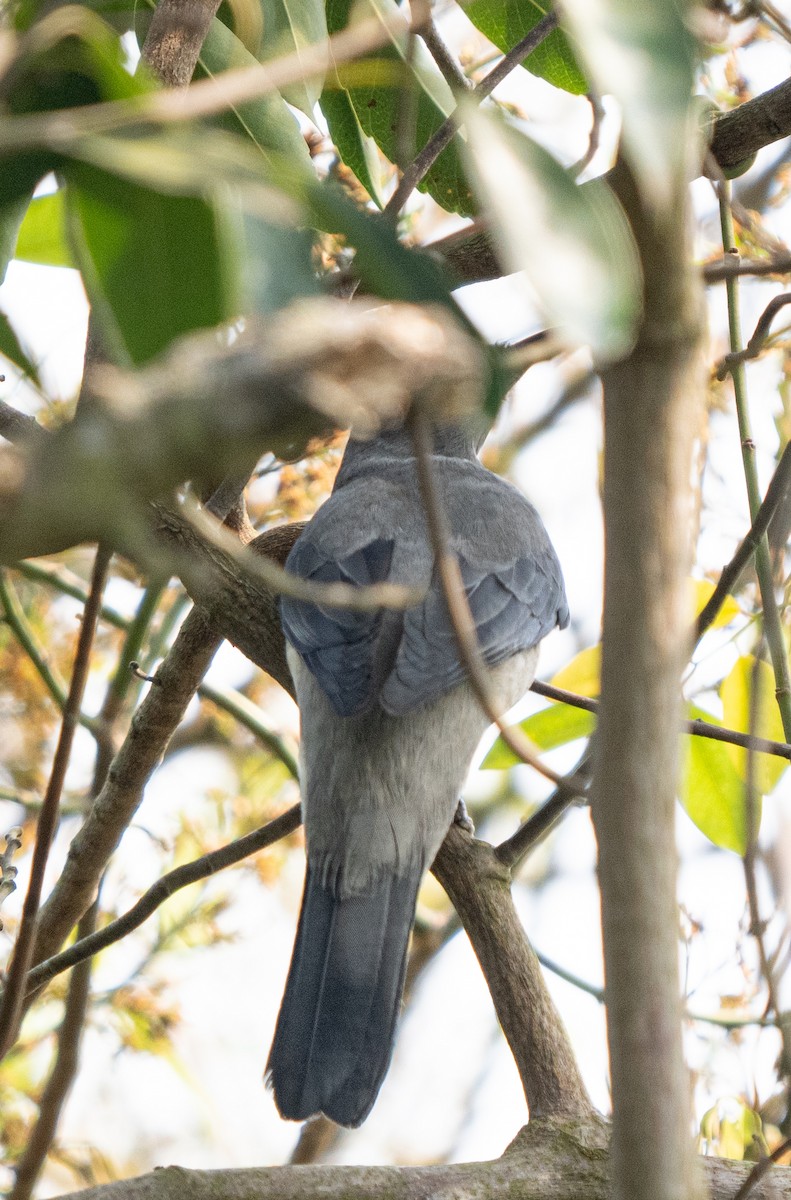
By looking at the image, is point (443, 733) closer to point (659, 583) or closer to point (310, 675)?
point (310, 675)

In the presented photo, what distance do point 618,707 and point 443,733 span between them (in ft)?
5.68

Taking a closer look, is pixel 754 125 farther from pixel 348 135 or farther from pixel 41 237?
pixel 41 237

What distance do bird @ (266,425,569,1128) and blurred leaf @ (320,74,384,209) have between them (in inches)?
25.9

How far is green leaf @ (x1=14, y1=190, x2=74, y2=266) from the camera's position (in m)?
2.16

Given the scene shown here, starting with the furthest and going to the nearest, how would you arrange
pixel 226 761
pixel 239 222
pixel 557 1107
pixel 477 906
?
pixel 226 761 → pixel 477 906 → pixel 557 1107 → pixel 239 222

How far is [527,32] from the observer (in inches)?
102

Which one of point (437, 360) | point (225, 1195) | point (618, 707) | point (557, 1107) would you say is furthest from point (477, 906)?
point (437, 360)

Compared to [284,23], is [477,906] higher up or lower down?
lower down

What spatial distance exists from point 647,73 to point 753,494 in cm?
140

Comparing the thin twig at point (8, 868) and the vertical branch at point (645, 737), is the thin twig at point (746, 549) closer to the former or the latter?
the vertical branch at point (645, 737)

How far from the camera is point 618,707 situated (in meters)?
0.89

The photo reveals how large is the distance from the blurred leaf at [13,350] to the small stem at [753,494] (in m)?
0.98

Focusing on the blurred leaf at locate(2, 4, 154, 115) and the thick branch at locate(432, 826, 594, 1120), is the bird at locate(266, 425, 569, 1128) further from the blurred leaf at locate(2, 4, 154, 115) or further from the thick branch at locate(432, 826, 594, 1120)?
the blurred leaf at locate(2, 4, 154, 115)

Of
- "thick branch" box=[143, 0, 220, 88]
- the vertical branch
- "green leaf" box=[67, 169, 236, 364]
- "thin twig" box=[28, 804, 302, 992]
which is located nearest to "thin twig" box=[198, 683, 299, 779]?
"thin twig" box=[28, 804, 302, 992]
